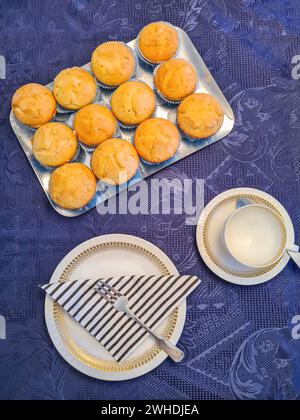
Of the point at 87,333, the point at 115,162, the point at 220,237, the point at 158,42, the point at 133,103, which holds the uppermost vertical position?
the point at 158,42

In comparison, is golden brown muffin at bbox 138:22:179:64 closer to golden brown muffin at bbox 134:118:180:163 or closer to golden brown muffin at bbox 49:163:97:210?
golden brown muffin at bbox 134:118:180:163

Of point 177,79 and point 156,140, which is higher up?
point 177,79

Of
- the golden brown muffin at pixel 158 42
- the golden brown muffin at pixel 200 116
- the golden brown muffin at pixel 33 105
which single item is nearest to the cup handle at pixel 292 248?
the golden brown muffin at pixel 200 116

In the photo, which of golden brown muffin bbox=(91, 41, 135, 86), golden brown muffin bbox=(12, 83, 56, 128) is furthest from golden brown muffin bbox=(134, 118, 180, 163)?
golden brown muffin bbox=(12, 83, 56, 128)

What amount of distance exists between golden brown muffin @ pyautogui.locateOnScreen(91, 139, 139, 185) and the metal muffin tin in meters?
0.04

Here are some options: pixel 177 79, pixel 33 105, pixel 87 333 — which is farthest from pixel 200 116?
pixel 87 333

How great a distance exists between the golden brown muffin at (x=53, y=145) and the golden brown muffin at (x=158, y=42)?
305 millimetres

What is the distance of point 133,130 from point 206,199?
0.90 feet

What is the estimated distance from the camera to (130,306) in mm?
1313

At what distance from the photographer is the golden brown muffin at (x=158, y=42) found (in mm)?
1360

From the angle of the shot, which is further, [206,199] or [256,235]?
[206,199]

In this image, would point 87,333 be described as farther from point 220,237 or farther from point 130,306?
point 220,237

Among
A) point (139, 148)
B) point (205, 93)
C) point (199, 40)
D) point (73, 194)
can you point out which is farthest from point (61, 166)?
point (199, 40)

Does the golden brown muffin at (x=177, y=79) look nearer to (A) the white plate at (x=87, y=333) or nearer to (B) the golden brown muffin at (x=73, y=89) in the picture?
(B) the golden brown muffin at (x=73, y=89)
